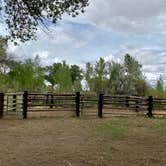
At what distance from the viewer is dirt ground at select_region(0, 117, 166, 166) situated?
10461mm

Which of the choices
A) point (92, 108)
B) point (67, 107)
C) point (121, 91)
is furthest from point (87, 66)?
point (67, 107)

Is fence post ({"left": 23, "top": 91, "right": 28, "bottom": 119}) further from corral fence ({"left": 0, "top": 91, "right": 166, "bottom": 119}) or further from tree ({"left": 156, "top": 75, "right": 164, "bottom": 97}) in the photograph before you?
tree ({"left": 156, "top": 75, "right": 164, "bottom": 97})

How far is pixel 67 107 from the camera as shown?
25812 mm

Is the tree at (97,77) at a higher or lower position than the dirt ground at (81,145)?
higher

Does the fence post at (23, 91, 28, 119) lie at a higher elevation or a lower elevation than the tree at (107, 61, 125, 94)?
lower

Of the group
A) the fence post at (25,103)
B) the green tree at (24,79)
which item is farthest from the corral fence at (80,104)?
the green tree at (24,79)

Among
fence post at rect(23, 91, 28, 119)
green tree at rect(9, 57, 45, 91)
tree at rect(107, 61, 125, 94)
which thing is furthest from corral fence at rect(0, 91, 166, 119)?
tree at rect(107, 61, 125, 94)

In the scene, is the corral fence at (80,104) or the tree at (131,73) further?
the tree at (131,73)

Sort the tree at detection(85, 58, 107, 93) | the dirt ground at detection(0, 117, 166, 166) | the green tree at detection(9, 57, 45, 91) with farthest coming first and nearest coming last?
the tree at detection(85, 58, 107, 93)
the green tree at detection(9, 57, 45, 91)
the dirt ground at detection(0, 117, 166, 166)

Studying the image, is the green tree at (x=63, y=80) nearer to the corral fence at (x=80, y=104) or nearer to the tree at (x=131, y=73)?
the tree at (x=131, y=73)

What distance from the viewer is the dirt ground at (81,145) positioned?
1046 cm

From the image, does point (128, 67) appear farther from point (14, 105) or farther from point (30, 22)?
point (30, 22)

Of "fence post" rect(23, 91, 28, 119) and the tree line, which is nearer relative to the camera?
"fence post" rect(23, 91, 28, 119)

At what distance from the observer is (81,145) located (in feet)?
43.0
